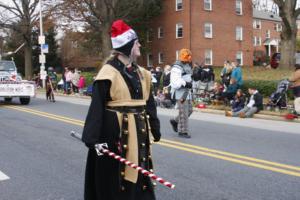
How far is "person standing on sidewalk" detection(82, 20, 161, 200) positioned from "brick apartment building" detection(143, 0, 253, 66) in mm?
37607

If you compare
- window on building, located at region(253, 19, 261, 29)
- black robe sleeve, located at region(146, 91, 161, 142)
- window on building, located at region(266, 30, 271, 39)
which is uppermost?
window on building, located at region(253, 19, 261, 29)

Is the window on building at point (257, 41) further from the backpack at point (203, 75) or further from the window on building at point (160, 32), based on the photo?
the backpack at point (203, 75)

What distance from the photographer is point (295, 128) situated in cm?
1211

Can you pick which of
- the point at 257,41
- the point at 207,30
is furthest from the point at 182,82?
the point at 257,41

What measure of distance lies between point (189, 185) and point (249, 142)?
3.92 metres

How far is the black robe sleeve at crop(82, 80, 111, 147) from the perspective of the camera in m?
3.84

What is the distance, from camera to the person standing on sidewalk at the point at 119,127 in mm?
3895

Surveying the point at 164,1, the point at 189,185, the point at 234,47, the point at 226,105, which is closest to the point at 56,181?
the point at 189,185

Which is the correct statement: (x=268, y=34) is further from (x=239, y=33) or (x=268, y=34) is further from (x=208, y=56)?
(x=208, y=56)

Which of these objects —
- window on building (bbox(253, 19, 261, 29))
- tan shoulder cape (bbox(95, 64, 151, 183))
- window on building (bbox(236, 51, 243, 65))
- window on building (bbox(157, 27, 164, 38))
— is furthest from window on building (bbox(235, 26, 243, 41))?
tan shoulder cape (bbox(95, 64, 151, 183))

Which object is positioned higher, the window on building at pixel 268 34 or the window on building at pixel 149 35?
the window on building at pixel 268 34

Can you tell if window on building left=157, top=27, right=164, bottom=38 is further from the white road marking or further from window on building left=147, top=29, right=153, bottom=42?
the white road marking

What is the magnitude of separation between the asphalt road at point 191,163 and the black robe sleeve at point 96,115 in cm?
205

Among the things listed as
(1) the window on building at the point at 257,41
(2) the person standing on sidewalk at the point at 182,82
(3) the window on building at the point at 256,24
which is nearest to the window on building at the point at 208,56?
(1) the window on building at the point at 257,41
